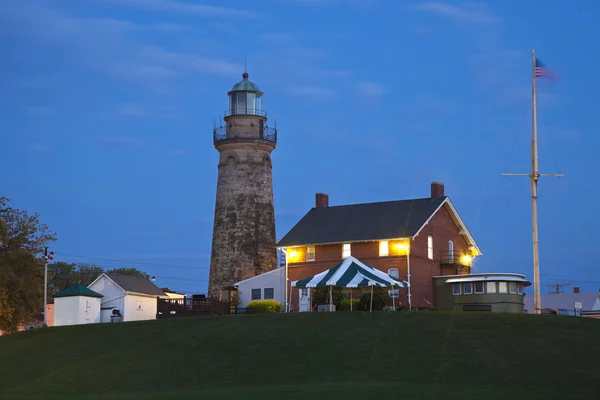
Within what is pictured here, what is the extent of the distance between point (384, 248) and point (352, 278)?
11905mm

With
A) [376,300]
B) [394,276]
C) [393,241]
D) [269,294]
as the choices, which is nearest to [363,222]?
[393,241]

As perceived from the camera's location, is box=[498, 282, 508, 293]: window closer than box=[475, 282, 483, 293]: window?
Yes

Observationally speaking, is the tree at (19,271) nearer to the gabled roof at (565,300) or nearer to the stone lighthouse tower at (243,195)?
the stone lighthouse tower at (243,195)

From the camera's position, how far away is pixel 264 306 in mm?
62688

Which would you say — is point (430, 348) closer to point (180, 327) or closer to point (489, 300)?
point (180, 327)

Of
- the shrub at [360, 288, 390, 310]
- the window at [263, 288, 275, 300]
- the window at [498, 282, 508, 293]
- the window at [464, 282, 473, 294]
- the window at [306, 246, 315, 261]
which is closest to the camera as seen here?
the shrub at [360, 288, 390, 310]

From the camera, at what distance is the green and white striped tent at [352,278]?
50.4 m

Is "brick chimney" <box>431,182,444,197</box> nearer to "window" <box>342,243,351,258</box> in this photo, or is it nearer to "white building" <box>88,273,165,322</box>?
"window" <box>342,243,351,258</box>

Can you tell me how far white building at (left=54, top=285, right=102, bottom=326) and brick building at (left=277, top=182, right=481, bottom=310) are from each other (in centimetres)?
1488

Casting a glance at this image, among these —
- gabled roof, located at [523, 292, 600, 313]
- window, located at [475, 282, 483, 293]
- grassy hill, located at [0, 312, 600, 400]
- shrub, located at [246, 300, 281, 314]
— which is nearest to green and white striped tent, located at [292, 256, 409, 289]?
grassy hill, located at [0, 312, 600, 400]

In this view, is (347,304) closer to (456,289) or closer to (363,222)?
(456,289)

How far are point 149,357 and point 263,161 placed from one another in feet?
117

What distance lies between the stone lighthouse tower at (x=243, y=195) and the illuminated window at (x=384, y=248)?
13.7m

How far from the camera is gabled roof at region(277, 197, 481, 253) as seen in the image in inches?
2478
